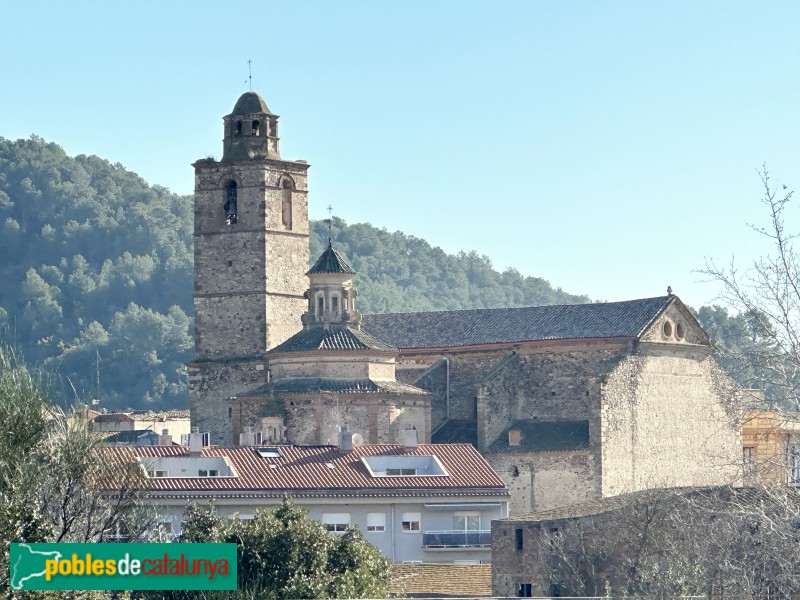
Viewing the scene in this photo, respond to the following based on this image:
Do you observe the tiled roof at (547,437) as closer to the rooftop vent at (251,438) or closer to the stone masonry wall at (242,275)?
the rooftop vent at (251,438)

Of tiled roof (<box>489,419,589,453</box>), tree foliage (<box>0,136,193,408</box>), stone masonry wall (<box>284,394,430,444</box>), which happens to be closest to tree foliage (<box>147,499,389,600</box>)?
stone masonry wall (<box>284,394,430,444</box>)

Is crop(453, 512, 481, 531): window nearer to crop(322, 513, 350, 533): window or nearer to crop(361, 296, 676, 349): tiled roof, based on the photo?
crop(322, 513, 350, 533): window

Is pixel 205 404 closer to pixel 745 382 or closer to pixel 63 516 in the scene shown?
pixel 63 516

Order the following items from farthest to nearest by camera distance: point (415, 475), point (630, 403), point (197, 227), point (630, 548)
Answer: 1. point (197, 227)
2. point (630, 403)
3. point (415, 475)
4. point (630, 548)

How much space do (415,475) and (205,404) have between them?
478 inches

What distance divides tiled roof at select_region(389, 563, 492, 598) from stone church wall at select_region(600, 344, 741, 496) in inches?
483

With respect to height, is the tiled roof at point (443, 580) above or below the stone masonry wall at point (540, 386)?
below

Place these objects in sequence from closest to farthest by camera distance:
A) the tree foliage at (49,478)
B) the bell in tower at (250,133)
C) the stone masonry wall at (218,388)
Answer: the tree foliage at (49,478), the stone masonry wall at (218,388), the bell in tower at (250,133)

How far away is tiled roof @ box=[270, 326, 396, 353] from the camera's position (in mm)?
73319

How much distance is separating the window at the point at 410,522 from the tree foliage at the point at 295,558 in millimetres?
14706

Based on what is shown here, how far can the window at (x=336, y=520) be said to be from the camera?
2554 inches

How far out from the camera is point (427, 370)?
77688mm

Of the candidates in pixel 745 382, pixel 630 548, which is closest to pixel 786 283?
pixel 745 382

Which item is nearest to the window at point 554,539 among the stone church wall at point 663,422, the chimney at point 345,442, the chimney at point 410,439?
the chimney at point 410,439
